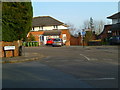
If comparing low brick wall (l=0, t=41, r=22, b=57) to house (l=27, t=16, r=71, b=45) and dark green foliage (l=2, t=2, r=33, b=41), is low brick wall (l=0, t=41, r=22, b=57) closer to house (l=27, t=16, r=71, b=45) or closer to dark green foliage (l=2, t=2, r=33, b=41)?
dark green foliage (l=2, t=2, r=33, b=41)

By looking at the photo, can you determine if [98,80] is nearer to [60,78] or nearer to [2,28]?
[60,78]

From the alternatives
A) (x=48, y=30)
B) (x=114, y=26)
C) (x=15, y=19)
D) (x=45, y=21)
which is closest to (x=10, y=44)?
(x=15, y=19)

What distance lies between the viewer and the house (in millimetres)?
48438

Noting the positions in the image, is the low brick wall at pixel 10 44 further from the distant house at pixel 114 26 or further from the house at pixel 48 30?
the distant house at pixel 114 26

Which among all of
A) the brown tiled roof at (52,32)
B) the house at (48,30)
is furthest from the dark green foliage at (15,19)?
the brown tiled roof at (52,32)

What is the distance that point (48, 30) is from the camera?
50.8 meters

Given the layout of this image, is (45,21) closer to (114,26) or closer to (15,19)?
(114,26)

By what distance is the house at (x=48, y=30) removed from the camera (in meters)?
48.4

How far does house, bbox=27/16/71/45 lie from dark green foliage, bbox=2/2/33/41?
2982 cm

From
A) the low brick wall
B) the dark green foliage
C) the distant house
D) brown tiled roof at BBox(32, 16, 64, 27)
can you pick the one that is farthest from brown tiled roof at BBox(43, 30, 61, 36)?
the dark green foliage

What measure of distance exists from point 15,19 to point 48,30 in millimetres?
35387

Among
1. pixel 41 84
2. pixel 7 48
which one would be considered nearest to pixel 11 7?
pixel 7 48

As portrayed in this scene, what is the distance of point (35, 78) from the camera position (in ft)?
25.6

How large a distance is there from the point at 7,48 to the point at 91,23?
74.7 metres
